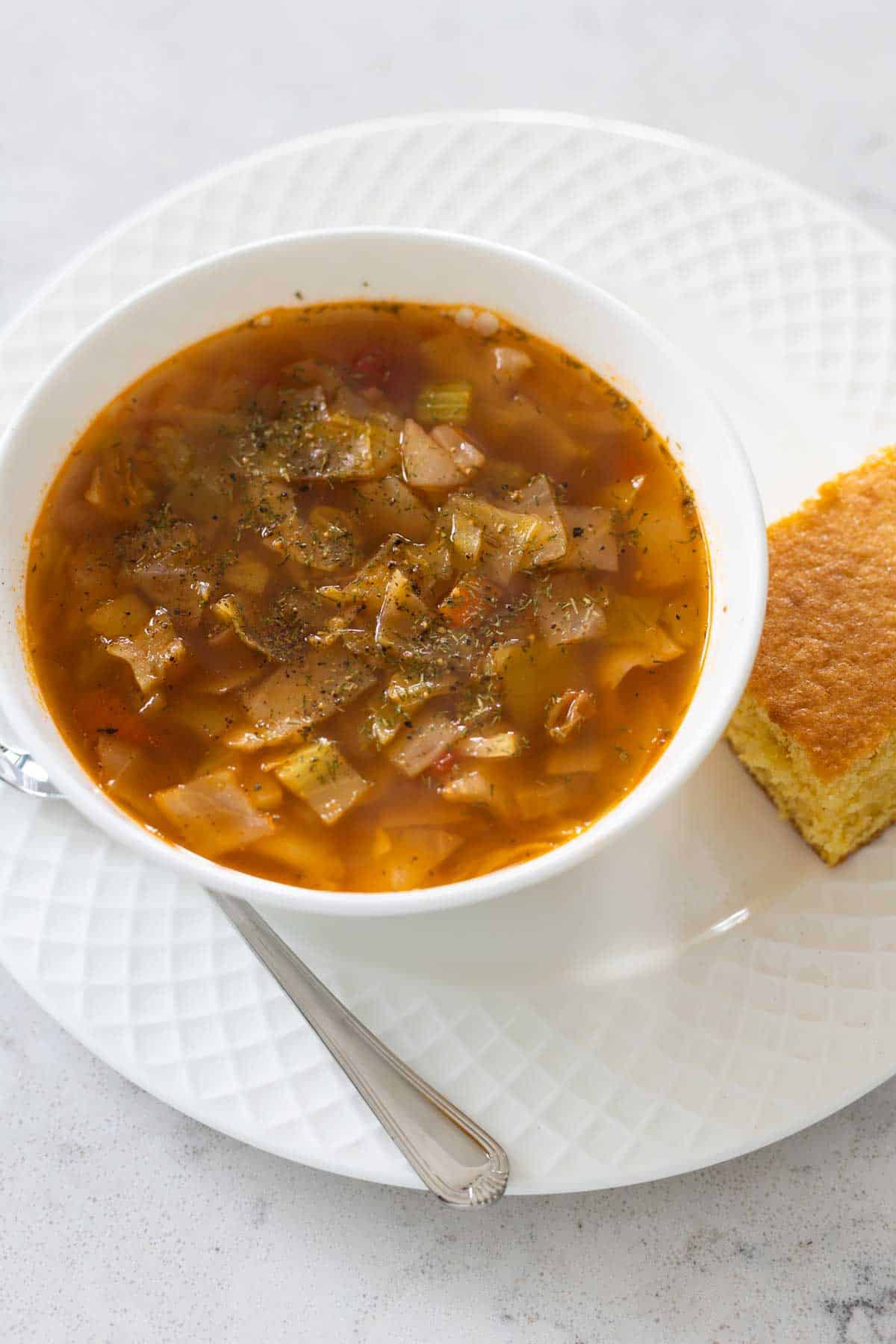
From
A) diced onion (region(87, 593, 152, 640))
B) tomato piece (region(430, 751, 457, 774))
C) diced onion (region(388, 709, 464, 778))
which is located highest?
diced onion (region(87, 593, 152, 640))

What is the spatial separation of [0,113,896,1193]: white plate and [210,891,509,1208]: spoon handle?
54 mm

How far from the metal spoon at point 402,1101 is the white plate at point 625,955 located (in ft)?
0.18

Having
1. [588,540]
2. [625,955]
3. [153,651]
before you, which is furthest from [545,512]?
[625,955]

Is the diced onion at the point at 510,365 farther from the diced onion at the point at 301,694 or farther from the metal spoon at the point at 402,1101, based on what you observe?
the metal spoon at the point at 402,1101

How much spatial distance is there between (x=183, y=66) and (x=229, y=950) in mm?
2918

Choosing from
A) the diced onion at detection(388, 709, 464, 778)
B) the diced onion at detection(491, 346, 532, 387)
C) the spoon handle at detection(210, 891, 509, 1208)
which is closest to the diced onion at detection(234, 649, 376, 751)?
the diced onion at detection(388, 709, 464, 778)

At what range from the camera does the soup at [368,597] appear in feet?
8.79

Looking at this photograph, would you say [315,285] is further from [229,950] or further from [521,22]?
[521,22]

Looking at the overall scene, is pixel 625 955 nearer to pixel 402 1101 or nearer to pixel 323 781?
pixel 402 1101

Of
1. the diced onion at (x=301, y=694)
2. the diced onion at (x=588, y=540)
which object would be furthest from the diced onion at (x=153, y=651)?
the diced onion at (x=588, y=540)

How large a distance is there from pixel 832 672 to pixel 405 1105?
4.42 ft

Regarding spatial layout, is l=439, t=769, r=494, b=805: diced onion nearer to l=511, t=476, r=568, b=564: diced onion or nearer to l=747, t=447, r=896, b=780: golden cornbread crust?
l=511, t=476, r=568, b=564: diced onion

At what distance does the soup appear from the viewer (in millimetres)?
2678

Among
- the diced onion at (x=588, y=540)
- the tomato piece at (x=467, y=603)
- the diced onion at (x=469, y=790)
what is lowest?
the diced onion at (x=469, y=790)
